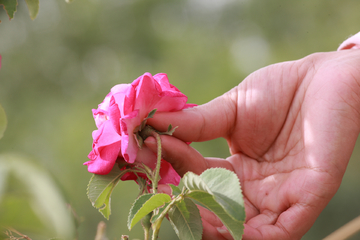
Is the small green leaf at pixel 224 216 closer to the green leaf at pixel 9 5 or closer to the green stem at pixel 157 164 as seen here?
the green stem at pixel 157 164

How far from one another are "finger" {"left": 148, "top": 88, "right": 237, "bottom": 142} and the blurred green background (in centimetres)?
231

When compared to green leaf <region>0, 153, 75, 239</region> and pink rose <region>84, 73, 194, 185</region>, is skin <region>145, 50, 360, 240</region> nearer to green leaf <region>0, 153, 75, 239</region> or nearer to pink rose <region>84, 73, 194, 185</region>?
pink rose <region>84, 73, 194, 185</region>

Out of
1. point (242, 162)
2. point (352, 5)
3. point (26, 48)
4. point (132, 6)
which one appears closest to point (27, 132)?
point (26, 48)

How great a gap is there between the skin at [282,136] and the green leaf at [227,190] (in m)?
0.17

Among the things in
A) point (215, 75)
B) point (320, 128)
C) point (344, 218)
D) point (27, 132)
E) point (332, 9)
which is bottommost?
point (344, 218)

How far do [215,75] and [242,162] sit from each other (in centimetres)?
264

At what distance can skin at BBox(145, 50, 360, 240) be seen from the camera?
19.3 inches

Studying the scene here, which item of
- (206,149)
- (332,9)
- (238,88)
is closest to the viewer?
(238,88)

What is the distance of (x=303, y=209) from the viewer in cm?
49

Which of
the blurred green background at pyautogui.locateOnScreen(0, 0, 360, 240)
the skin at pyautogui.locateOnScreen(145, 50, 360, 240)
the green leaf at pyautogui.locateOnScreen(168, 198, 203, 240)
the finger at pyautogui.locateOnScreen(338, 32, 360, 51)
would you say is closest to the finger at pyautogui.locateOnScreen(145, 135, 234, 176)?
the skin at pyautogui.locateOnScreen(145, 50, 360, 240)

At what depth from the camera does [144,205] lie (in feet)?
0.94

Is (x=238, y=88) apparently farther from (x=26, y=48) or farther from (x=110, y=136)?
(x=26, y=48)

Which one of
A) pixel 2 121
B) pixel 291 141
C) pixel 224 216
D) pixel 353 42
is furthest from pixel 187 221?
pixel 353 42

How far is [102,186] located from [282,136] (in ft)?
1.38
